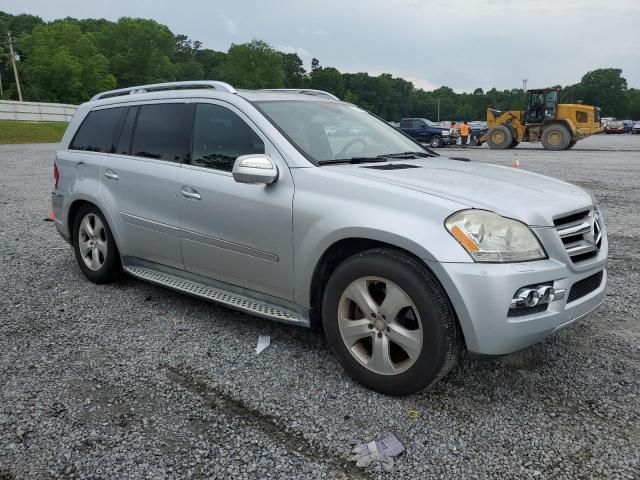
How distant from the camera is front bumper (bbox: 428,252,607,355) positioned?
2674 mm

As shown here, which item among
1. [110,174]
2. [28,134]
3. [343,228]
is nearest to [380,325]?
[343,228]

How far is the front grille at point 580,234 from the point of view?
297 cm

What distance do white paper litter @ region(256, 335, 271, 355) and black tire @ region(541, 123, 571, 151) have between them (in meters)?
23.3

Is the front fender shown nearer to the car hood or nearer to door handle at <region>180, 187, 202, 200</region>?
the car hood

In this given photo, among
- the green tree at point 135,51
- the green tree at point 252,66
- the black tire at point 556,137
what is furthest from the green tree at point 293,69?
the black tire at point 556,137

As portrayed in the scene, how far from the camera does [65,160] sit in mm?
5320

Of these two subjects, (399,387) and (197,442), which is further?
(399,387)

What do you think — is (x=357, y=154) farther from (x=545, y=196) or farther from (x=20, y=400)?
(x=20, y=400)

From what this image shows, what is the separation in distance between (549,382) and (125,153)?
146 inches

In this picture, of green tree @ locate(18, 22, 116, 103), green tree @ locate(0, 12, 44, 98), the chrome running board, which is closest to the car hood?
the chrome running board

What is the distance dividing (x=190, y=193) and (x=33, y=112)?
50.7m

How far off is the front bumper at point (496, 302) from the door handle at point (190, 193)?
186 cm

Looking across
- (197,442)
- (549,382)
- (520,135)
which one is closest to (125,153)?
(197,442)

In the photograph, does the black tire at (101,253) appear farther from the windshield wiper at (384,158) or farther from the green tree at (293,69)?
the green tree at (293,69)
